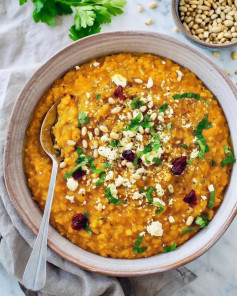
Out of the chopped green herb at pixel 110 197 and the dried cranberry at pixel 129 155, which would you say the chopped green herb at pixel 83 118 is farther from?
the chopped green herb at pixel 110 197

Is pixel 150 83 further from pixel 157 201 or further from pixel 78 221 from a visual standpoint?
pixel 78 221

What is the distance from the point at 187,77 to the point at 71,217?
1.59 m

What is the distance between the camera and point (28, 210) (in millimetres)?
3809

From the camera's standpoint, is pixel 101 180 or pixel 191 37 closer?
pixel 101 180

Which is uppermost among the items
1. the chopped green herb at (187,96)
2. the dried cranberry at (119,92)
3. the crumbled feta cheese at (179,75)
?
the dried cranberry at (119,92)

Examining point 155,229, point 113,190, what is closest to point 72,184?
point 113,190

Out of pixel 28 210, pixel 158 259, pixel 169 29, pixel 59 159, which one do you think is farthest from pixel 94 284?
pixel 169 29

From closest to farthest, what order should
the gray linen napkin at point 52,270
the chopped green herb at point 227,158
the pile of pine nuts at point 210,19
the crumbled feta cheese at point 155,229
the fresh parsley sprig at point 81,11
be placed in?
the crumbled feta cheese at point 155,229
the chopped green herb at point 227,158
the gray linen napkin at point 52,270
the fresh parsley sprig at point 81,11
the pile of pine nuts at point 210,19

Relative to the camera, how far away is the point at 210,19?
4.60 m

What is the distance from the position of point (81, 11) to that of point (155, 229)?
2.22m

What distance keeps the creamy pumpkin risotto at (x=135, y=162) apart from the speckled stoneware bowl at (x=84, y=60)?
0.31ft

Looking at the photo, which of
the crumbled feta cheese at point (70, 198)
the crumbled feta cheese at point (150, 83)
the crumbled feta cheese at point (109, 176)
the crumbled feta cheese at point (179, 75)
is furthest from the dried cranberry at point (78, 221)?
the crumbled feta cheese at point (179, 75)

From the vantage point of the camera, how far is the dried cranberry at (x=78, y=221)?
12.0 ft

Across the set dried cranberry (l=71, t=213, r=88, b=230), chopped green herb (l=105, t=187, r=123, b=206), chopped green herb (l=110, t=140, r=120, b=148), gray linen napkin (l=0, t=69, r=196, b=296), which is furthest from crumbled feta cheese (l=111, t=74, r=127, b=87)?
dried cranberry (l=71, t=213, r=88, b=230)
